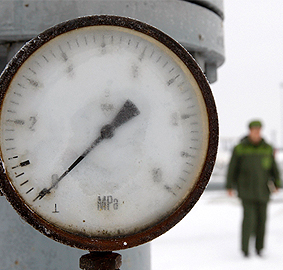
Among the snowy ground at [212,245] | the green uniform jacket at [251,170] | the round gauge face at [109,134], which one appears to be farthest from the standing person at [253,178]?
the round gauge face at [109,134]

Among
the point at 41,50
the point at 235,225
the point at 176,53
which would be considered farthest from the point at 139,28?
the point at 235,225

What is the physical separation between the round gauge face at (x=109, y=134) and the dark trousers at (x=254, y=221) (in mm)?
2076

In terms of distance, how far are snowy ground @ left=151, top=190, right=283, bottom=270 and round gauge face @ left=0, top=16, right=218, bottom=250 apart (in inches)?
65.8

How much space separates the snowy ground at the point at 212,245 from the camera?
7.79 ft

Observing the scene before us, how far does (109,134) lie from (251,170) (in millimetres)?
2120

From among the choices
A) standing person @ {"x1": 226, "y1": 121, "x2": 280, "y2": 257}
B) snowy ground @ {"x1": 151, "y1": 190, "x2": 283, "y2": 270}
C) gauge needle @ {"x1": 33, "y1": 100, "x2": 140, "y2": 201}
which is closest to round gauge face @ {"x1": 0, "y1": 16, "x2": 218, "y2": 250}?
gauge needle @ {"x1": 33, "y1": 100, "x2": 140, "y2": 201}

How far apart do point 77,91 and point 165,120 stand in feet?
0.59

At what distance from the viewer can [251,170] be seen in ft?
8.70

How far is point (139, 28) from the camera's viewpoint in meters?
0.69

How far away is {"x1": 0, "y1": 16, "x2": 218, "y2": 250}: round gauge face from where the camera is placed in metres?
0.71

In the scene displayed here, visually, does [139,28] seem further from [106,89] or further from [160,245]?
[160,245]

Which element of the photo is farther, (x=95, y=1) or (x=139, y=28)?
(x=95, y=1)

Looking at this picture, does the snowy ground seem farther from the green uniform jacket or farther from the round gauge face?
the round gauge face

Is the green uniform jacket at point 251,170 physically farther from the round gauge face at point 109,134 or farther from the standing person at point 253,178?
the round gauge face at point 109,134
